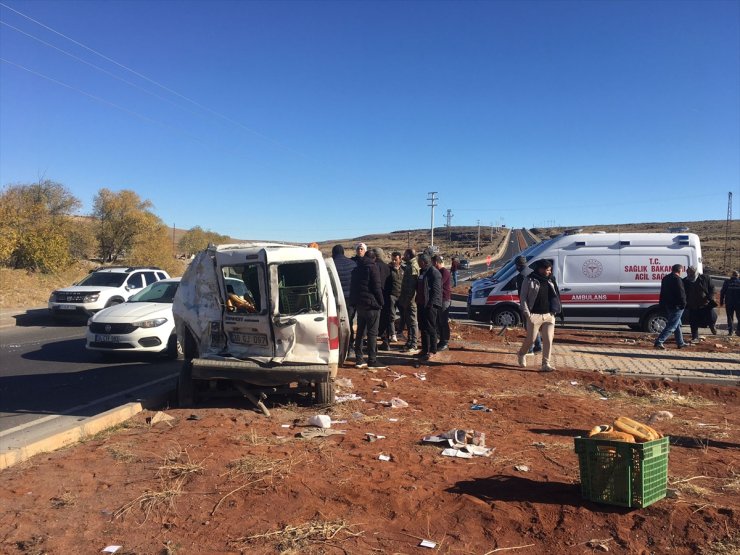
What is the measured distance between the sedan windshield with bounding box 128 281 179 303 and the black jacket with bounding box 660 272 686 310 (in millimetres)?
10186

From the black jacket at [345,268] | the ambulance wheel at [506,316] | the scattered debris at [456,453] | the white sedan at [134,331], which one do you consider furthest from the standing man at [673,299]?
the white sedan at [134,331]

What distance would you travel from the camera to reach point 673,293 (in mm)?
11820

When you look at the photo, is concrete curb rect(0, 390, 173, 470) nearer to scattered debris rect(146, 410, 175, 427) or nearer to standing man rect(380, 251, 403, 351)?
scattered debris rect(146, 410, 175, 427)

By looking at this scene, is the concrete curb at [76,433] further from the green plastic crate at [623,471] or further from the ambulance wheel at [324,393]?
the green plastic crate at [623,471]

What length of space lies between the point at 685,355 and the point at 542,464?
8.19 metres

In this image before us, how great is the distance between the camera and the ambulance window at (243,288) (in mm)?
7078

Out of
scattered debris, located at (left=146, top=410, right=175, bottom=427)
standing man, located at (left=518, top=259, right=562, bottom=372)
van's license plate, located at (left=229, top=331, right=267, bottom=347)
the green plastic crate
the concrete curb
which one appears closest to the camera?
the green plastic crate

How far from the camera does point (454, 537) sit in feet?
11.9

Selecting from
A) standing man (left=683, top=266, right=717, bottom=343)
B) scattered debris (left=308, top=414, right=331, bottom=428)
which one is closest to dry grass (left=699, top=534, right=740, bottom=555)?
scattered debris (left=308, top=414, right=331, bottom=428)

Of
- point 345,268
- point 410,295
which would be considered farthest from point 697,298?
point 345,268

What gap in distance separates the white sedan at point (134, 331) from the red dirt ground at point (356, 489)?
150 inches

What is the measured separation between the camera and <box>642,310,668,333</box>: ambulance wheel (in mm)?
14977

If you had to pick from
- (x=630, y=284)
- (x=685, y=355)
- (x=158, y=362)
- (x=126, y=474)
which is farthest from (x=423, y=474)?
(x=630, y=284)

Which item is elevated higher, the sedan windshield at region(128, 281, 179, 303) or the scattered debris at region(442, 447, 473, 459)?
the sedan windshield at region(128, 281, 179, 303)
